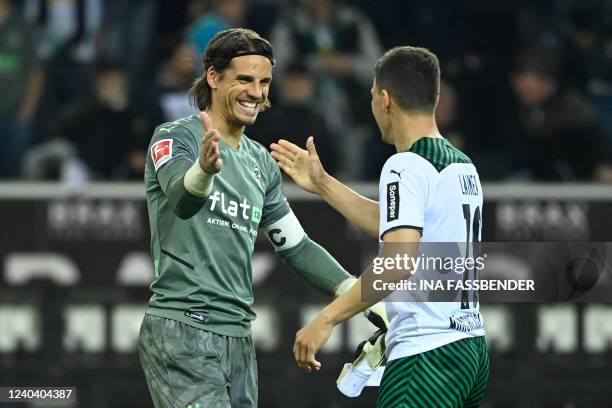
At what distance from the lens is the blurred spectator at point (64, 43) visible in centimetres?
1310

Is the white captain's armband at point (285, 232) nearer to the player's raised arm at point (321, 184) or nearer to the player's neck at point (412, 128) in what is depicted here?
the player's raised arm at point (321, 184)

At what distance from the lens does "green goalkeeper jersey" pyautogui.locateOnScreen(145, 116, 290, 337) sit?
6.77m

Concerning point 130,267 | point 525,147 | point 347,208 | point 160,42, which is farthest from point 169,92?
point 347,208

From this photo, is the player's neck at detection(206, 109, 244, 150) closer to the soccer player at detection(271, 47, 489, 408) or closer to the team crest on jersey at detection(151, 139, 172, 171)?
the team crest on jersey at detection(151, 139, 172, 171)

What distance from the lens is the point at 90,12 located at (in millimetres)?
13539

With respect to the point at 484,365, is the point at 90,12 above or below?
above

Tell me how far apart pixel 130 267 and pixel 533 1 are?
5.23 m

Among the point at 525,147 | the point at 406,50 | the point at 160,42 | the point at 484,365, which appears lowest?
the point at 484,365

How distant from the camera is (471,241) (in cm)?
660

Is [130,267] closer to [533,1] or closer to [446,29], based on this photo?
[446,29]

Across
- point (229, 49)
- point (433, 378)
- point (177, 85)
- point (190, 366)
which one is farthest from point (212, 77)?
point (177, 85)

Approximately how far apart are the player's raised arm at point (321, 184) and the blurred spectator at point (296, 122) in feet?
15.4

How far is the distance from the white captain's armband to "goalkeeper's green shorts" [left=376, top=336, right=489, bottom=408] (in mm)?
1041

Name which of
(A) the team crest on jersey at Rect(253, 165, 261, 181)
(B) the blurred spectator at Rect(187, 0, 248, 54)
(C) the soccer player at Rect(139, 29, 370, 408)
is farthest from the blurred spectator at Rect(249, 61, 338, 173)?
(C) the soccer player at Rect(139, 29, 370, 408)
